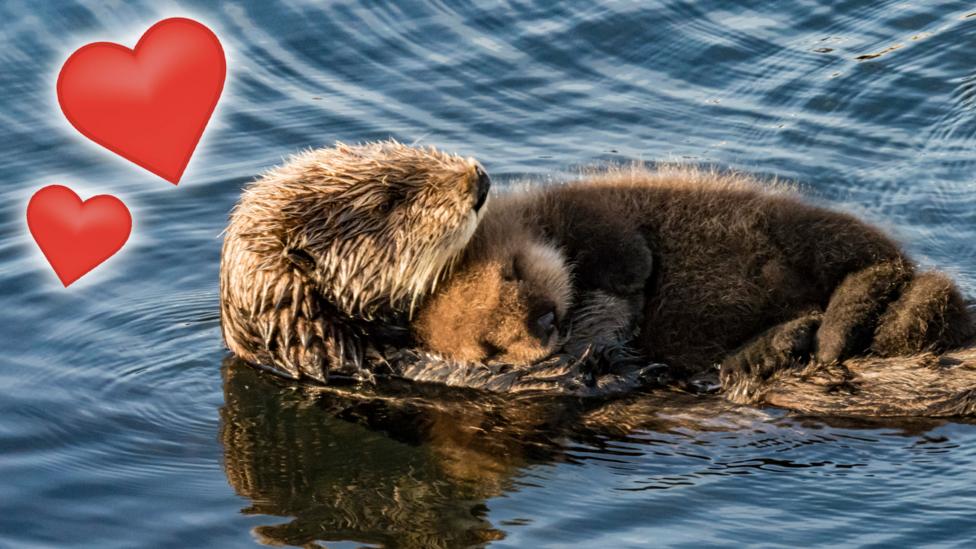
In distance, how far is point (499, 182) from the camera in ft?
26.0

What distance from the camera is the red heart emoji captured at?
619 cm

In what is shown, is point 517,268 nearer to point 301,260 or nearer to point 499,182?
point 301,260

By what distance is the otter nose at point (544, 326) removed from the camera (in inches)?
218

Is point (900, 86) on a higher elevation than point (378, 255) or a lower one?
higher

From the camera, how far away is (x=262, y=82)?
9.04 meters

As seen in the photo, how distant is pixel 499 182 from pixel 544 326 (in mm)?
2434

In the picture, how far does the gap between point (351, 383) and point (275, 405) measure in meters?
0.32

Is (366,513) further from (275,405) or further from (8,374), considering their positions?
(8,374)

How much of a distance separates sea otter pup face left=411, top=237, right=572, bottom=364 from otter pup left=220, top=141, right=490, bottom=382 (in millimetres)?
99

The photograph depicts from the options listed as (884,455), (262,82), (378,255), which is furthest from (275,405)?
(262,82)

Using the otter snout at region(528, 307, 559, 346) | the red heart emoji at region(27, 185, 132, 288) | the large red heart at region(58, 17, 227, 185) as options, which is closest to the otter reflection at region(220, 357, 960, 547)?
the otter snout at region(528, 307, 559, 346)

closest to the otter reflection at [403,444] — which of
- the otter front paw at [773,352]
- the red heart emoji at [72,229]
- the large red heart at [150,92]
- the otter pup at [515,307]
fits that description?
the otter front paw at [773,352]

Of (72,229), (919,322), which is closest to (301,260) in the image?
(72,229)

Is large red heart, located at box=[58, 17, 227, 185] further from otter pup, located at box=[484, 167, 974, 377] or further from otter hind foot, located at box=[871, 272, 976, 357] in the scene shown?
otter hind foot, located at box=[871, 272, 976, 357]
